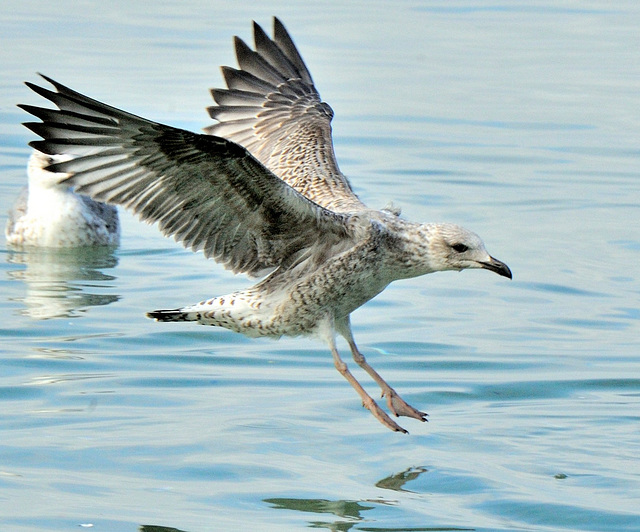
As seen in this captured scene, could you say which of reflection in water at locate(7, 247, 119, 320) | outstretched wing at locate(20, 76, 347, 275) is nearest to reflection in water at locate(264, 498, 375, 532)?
outstretched wing at locate(20, 76, 347, 275)

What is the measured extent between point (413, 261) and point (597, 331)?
8.29 ft

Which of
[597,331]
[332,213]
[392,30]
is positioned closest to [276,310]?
[332,213]

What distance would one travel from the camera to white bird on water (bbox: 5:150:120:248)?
11.0 m

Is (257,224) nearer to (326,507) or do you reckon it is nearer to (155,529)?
(326,507)

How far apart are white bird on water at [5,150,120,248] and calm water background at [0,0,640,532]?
0.93 ft

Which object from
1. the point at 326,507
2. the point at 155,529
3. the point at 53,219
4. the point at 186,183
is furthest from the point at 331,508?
Answer: the point at 53,219

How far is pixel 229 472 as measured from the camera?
6.54m

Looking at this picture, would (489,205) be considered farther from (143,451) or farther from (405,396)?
(143,451)

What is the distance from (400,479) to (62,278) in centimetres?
430

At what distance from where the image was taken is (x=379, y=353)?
861 cm

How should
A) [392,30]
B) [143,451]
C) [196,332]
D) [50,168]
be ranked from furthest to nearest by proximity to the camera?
[392,30], [196,332], [143,451], [50,168]

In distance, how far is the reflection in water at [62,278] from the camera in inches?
362

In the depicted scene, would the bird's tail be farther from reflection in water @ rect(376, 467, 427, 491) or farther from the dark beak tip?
the dark beak tip

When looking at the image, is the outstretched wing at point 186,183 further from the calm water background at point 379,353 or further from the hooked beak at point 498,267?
the calm water background at point 379,353
